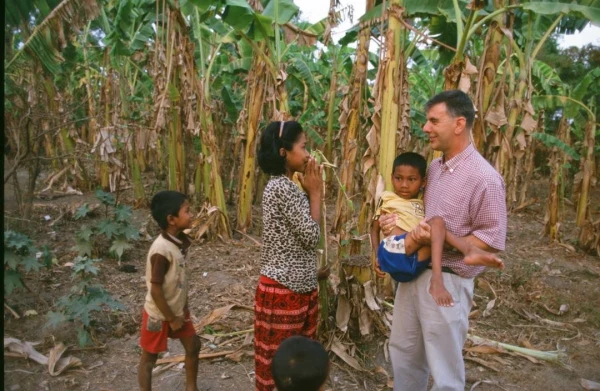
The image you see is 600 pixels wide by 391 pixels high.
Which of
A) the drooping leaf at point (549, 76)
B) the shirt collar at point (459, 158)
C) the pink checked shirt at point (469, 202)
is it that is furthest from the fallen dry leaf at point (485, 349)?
the drooping leaf at point (549, 76)

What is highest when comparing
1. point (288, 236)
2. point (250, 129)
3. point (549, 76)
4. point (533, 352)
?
point (549, 76)

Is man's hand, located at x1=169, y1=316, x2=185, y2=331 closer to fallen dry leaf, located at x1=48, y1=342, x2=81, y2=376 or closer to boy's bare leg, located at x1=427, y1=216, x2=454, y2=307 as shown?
fallen dry leaf, located at x1=48, y1=342, x2=81, y2=376

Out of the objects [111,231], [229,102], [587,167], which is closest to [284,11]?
[229,102]

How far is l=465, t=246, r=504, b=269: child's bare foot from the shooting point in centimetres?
180

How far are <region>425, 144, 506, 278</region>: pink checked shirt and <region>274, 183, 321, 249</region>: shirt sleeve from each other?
59 centimetres

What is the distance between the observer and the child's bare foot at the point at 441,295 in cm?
203

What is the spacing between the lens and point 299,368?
164 centimetres

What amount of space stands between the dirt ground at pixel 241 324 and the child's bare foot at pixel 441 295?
53.6 inches

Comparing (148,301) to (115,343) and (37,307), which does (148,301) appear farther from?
(37,307)

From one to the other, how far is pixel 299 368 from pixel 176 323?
3.63 feet

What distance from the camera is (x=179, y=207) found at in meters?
2.46

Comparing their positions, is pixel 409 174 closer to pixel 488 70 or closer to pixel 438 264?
pixel 438 264

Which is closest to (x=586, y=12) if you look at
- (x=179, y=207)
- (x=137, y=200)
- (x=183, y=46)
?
(x=179, y=207)

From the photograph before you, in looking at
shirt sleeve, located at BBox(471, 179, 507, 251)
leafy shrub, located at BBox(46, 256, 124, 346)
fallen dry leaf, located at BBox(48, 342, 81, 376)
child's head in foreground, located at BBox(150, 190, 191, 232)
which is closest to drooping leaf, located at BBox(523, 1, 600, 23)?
shirt sleeve, located at BBox(471, 179, 507, 251)
